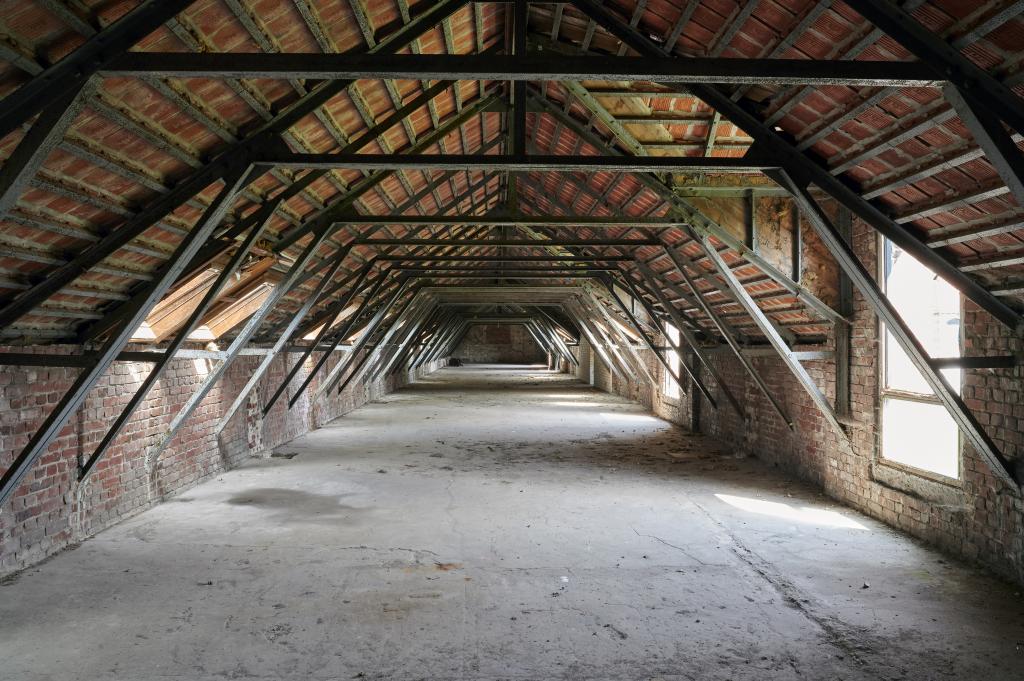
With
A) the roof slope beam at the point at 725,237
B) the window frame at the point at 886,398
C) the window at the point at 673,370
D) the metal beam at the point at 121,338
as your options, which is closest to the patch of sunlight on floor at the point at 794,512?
the window frame at the point at 886,398

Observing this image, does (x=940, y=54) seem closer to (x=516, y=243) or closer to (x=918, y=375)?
(x=918, y=375)

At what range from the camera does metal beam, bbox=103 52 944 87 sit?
304 cm

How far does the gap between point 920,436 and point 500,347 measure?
30.7 metres

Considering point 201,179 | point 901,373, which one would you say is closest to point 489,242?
point 201,179

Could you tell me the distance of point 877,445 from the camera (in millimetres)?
6117

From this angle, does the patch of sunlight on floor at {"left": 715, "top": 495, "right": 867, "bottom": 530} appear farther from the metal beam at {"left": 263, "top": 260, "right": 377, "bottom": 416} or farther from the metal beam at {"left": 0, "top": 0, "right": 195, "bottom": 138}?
the metal beam at {"left": 0, "top": 0, "right": 195, "bottom": 138}

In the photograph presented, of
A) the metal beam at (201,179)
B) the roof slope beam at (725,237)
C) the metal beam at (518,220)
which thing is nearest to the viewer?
the metal beam at (201,179)

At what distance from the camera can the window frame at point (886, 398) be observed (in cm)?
510

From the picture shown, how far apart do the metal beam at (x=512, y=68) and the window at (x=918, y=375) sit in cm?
278

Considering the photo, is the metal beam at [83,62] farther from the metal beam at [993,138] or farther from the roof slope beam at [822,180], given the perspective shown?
the metal beam at [993,138]

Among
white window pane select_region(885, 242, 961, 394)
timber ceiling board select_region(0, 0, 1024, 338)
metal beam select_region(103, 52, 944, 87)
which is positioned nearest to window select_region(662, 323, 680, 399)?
white window pane select_region(885, 242, 961, 394)

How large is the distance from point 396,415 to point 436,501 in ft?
24.6

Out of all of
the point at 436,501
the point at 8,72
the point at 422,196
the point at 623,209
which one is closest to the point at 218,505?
the point at 436,501

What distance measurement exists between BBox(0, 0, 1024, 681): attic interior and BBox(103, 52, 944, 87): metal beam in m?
0.02
